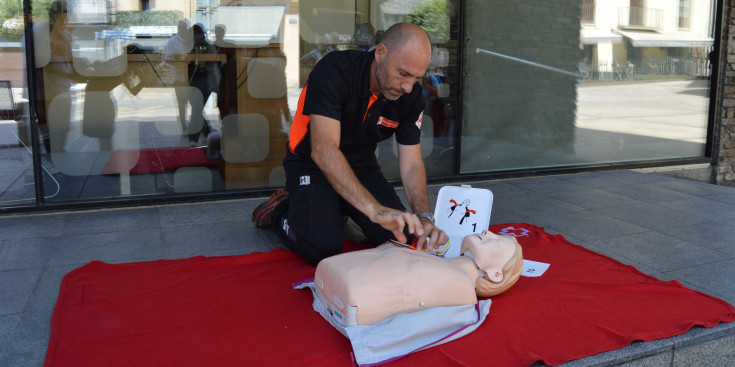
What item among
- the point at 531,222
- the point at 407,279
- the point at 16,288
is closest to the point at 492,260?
the point at 407,279

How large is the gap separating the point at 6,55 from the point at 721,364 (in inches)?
161

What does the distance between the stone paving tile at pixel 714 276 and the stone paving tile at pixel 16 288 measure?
9.50ft

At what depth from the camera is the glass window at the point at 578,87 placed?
538 centimetres

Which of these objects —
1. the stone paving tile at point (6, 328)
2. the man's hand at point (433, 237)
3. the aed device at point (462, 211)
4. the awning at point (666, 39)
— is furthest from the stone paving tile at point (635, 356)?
the awning at point (666, 39)

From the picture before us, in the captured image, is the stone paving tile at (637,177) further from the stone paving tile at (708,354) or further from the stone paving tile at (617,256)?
the stone paving tile at (708,354)

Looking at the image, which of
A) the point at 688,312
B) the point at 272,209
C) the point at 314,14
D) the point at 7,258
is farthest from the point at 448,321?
the point at 314,14

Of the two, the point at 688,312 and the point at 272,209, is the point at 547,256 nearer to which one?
the point at 688,312

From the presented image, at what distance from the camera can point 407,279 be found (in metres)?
2.33

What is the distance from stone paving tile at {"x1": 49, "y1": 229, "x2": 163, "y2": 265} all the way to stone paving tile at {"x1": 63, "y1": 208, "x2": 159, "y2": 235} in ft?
0.38

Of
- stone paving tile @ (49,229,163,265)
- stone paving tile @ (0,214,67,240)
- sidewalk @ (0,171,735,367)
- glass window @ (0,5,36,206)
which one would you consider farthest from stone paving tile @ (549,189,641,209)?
glass window @ (0,5,36,206)

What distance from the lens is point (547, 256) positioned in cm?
329

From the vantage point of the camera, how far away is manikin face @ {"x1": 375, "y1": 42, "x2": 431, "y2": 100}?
276 cm

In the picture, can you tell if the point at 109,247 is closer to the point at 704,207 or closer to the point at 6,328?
the point at 6,328

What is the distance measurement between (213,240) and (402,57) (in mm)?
1571
